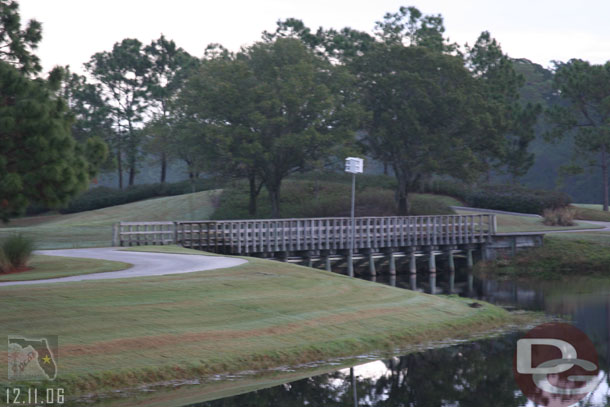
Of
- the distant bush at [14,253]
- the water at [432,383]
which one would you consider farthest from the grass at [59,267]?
the water at [432,383]

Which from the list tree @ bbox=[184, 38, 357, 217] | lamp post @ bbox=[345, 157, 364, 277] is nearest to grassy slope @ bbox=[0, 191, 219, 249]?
tree @ bbox=[184, 38, 357, 217]

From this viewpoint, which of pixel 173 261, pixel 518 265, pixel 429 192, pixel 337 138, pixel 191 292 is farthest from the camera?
pixel 429 192

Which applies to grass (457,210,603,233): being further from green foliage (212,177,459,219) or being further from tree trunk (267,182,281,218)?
tree trunk (267,182,281,218)

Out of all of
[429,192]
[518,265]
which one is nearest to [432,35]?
[429,192]

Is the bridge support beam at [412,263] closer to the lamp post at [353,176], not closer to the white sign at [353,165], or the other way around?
the lamp post at [353,176]

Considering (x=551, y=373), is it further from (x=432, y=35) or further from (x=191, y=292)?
(x=432, y=35)

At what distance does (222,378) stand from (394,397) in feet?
13.1

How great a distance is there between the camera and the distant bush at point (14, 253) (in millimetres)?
26547

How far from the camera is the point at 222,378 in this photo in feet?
60.3

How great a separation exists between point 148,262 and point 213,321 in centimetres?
956

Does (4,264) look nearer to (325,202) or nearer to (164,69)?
(325,202)

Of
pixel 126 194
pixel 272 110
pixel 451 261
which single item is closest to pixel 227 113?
pixel 272 110

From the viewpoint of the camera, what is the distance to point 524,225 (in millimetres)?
60094

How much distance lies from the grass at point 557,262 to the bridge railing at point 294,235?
258 centimetres
